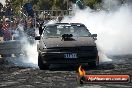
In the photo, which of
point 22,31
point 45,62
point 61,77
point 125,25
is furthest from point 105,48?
point 61,77

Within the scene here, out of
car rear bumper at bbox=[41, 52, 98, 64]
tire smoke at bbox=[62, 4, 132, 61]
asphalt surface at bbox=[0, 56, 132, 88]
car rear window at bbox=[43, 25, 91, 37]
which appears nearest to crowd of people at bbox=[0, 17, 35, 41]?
tire smoke at bbox=[62, 4, 132, 61]

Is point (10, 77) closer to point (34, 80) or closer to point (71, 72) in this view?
point (34, 80)

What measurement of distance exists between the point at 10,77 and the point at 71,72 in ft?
6.31

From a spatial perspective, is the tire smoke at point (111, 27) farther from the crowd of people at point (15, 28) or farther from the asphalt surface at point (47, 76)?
the asphalt surface at point (47, 76)

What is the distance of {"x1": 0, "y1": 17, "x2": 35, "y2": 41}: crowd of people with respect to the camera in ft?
87.7

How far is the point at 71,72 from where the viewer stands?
12.4 meters

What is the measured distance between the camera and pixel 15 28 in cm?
2911

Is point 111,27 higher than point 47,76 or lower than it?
higher

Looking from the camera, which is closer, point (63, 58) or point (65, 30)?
point (63, 58)

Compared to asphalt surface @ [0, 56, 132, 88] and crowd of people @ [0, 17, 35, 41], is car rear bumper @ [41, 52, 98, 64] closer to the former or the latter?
asphalt surface @ [0, 56, 132, 88]

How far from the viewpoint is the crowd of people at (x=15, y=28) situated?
26.7 metres

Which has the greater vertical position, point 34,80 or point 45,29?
point 45,29

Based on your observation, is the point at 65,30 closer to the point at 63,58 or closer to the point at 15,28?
the point at 63,58

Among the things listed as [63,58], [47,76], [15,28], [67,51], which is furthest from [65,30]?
[15,28]
